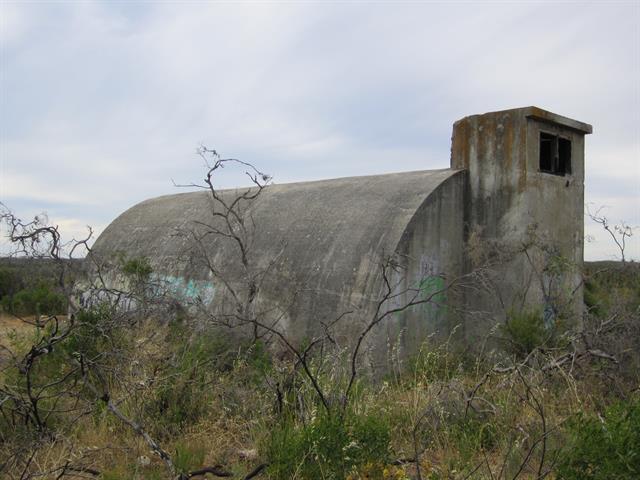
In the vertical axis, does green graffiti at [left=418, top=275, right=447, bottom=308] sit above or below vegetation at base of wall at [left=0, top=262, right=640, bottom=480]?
above

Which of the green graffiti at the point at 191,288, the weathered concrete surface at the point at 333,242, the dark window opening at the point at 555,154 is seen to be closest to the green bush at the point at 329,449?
the weathered concrete surface at the point at 333,242

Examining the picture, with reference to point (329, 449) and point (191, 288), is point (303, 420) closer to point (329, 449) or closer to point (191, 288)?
point (329, 449)

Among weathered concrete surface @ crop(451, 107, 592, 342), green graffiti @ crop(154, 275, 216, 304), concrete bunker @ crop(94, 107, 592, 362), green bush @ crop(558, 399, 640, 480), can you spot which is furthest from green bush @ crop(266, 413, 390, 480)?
green graffiti @ crop(154, 275, 216, 304)

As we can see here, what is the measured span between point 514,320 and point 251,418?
3.77 metres

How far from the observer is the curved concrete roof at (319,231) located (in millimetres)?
7953

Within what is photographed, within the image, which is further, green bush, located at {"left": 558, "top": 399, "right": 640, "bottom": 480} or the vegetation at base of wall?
the vegetation at base of wall

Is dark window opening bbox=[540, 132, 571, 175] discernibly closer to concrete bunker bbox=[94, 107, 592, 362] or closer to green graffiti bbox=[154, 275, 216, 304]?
concrete bunker bbox=[94, 107, 592, 362]

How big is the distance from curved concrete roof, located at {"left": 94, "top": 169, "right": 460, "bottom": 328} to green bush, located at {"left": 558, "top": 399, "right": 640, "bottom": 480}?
412cm

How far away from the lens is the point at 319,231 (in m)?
8.84

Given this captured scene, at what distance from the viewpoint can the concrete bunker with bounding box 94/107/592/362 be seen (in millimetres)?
7859

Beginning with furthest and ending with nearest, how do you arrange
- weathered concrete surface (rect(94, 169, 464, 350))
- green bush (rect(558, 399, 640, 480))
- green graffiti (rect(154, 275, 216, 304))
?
green graffiti (rect(154, 275, 216, 304)), weathered concrete surface (rect(94, 169, 464, 350)), green bush (rect(558, 399, 640, 480))

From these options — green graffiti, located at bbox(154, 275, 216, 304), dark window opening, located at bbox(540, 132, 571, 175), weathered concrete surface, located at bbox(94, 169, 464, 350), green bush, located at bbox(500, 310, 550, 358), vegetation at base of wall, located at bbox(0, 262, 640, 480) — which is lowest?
vegetation at base of wall, located at bbox(0, 262, 640, 480)

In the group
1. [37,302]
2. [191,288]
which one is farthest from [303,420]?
[37,302]

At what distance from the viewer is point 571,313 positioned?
8.50 meters
